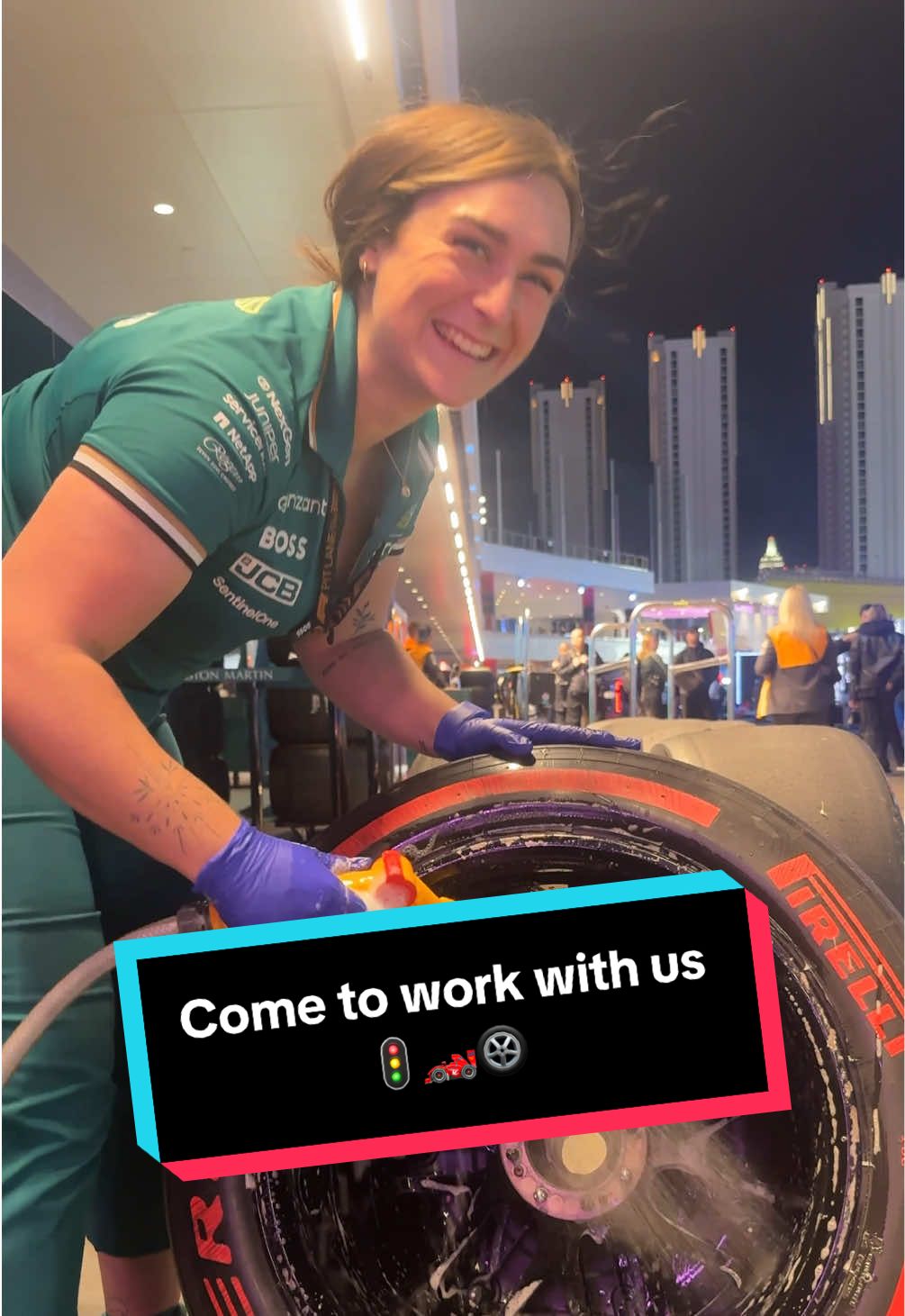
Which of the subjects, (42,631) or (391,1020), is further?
(391,1020)

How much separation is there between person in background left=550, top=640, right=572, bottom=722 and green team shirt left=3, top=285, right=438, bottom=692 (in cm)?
33

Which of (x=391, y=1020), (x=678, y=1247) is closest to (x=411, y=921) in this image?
(x=391, y=1020)

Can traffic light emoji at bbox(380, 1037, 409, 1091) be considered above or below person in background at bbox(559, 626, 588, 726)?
below

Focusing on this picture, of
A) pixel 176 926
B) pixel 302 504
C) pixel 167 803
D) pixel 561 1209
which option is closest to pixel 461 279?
pixel 302 504

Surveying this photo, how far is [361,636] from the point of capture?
1.09 m

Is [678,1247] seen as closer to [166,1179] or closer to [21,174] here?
[166,1179]

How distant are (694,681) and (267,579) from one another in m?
0.57

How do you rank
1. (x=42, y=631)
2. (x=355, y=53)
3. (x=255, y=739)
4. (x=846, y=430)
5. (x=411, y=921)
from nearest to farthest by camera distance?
(x=42, y=631) → (x=411, y=921) → (x=355, y=53) → (x=846, y=430) → (x=255, y=739)

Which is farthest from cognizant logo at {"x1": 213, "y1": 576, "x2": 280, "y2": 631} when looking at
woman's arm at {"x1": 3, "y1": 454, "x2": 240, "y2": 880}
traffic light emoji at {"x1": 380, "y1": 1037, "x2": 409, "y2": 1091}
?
traffic light emoji at {"x1": 380, "y1": 1037, "x2": 409, "y2": 1091}

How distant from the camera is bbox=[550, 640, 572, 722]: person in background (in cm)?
117

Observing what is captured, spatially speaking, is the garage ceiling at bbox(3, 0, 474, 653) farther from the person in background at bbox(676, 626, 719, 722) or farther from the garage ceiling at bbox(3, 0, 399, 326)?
the person in background at bbox(676, 626, 719, 722)

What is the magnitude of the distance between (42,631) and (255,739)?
69cm

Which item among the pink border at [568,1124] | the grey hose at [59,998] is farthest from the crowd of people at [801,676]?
the grey hose at [59,998]

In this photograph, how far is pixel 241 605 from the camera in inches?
36.0
